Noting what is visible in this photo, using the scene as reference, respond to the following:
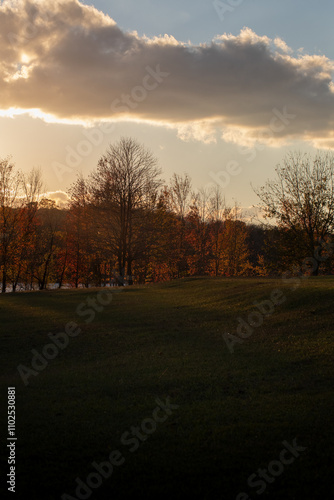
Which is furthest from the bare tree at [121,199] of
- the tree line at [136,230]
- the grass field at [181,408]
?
the grass field at [181,408]

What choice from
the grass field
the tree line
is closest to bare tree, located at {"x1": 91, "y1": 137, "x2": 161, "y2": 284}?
the tree line

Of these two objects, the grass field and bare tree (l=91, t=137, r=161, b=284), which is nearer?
the grass field

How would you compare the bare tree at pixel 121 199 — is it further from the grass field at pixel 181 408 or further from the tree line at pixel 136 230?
the grass field at pixel 181 408

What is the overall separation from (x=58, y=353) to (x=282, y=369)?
6740 millimetres

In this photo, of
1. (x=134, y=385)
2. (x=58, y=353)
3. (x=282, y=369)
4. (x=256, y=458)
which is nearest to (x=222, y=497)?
(x=256, y=458)

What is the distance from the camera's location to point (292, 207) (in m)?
38.1

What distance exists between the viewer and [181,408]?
26.6ft

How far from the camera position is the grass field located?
5562mm

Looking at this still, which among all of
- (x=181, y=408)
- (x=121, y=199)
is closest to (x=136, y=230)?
(x=121, y=199)

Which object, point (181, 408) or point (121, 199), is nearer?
point (181, 408)

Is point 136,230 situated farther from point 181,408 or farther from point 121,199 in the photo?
point 181,408

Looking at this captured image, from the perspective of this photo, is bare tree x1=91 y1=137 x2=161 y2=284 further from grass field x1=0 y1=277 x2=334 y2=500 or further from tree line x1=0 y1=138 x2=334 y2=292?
grass field x1=0 y1=277 x2=334 y2=500

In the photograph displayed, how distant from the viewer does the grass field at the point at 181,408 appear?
5.56 meters

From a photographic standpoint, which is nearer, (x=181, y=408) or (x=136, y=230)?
(x=181, y=408)
